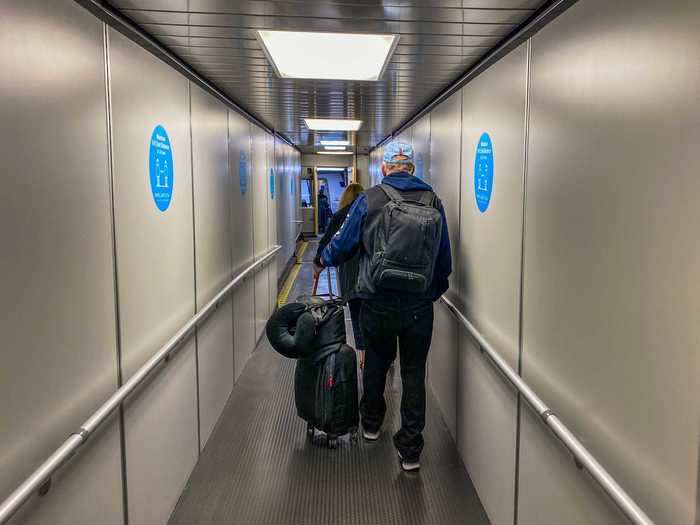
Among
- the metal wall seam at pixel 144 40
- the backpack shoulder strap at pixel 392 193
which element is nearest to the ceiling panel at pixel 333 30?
the metal wall seam at pixel 144 40

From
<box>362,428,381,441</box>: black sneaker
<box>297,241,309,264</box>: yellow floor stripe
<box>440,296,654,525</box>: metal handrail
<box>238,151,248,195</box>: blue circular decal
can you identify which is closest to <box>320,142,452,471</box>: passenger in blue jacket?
<box>362,428,381,441</box>: black sneaker

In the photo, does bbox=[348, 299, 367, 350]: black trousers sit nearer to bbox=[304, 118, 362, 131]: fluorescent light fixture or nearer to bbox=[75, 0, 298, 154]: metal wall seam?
bbox=[75, 0, 298, 154]: metal wall seam

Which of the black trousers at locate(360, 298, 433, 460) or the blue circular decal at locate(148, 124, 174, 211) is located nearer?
the blue circular decal at locate(148, 124, 174, 211)

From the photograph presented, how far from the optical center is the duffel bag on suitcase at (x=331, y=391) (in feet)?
10.6

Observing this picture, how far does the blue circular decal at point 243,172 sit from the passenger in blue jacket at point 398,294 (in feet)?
5.28

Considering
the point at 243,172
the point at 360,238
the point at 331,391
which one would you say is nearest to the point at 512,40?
the point at 360,238

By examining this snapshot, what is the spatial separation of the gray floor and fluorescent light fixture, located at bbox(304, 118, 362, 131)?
3.14m

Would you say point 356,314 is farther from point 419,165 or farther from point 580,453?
point 580,453

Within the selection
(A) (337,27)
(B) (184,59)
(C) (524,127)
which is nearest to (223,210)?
(B) (184,59)

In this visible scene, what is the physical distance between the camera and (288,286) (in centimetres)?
871

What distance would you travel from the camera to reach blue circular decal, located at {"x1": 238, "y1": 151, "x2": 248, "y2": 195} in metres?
4.41

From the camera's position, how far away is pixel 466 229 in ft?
10.2

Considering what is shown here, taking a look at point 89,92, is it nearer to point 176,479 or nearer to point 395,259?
point 395,259

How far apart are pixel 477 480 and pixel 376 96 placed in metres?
2.77
